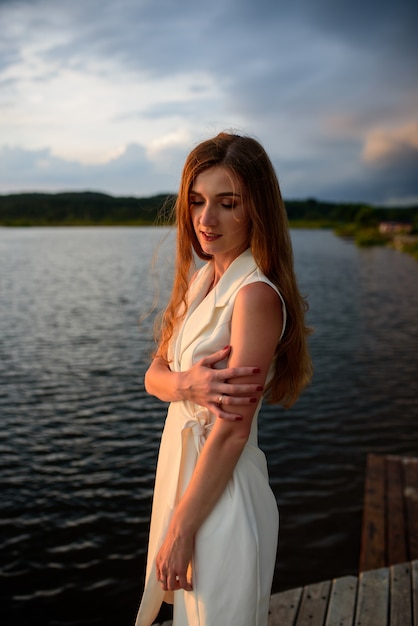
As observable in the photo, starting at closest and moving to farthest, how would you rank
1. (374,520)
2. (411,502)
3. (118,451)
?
(374,520) < (411,502) < (118,451)

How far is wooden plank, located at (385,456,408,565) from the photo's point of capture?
5238mm

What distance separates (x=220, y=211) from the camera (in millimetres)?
1837

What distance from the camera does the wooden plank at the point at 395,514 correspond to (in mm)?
5238

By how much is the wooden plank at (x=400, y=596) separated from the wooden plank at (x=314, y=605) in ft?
1.21

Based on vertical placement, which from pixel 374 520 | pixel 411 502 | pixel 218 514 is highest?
pixel 218 514

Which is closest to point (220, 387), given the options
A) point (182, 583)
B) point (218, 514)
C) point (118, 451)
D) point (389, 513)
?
point (218, 514)

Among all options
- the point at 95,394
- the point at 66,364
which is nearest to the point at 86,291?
the point at 66,364

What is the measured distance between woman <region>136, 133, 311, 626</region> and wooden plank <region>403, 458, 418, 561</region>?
3.97 meters

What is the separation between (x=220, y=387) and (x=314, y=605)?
2.26 meters

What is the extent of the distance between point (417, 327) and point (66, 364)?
10212 mm

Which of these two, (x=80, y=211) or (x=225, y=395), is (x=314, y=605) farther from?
(x=80, y=211)

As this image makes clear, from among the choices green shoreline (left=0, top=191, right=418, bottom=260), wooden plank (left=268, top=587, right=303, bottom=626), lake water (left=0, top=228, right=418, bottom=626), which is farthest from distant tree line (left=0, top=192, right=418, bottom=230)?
wooden plank (left=268, top=587, right=303, bottom=626)

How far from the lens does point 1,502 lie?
696 cm

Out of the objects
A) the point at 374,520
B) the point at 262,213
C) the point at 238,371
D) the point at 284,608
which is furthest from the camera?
the point at 374,520
